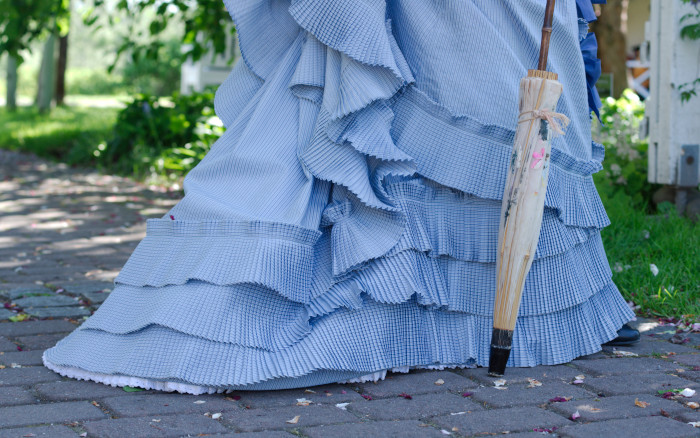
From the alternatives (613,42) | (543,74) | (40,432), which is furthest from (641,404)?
(613,42)

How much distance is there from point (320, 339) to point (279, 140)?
2.07 ft

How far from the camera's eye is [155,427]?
1.99m

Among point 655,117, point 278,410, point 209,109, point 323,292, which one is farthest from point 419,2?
point 209,109

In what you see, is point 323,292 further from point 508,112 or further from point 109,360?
point 508,112

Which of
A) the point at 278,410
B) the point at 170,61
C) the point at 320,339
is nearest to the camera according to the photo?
the point at 278,410

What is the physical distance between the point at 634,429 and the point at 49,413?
1482 mm

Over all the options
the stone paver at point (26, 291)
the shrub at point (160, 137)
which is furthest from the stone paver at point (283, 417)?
the shrub at point (160, 137)

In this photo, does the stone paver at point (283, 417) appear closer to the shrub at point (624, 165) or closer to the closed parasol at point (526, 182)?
the closed parasol at point (526, 182)

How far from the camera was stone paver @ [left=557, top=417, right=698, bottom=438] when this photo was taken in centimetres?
196

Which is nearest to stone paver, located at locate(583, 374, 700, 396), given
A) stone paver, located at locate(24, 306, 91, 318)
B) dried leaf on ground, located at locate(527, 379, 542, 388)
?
dried leaf on ground, located at locate(527, 379, 542, 388)

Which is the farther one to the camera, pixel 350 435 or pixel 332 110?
pixel 332 110

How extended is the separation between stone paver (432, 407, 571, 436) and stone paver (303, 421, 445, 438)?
0.06 m

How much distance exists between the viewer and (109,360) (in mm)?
2346

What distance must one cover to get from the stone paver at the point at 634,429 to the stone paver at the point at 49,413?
120 cm
